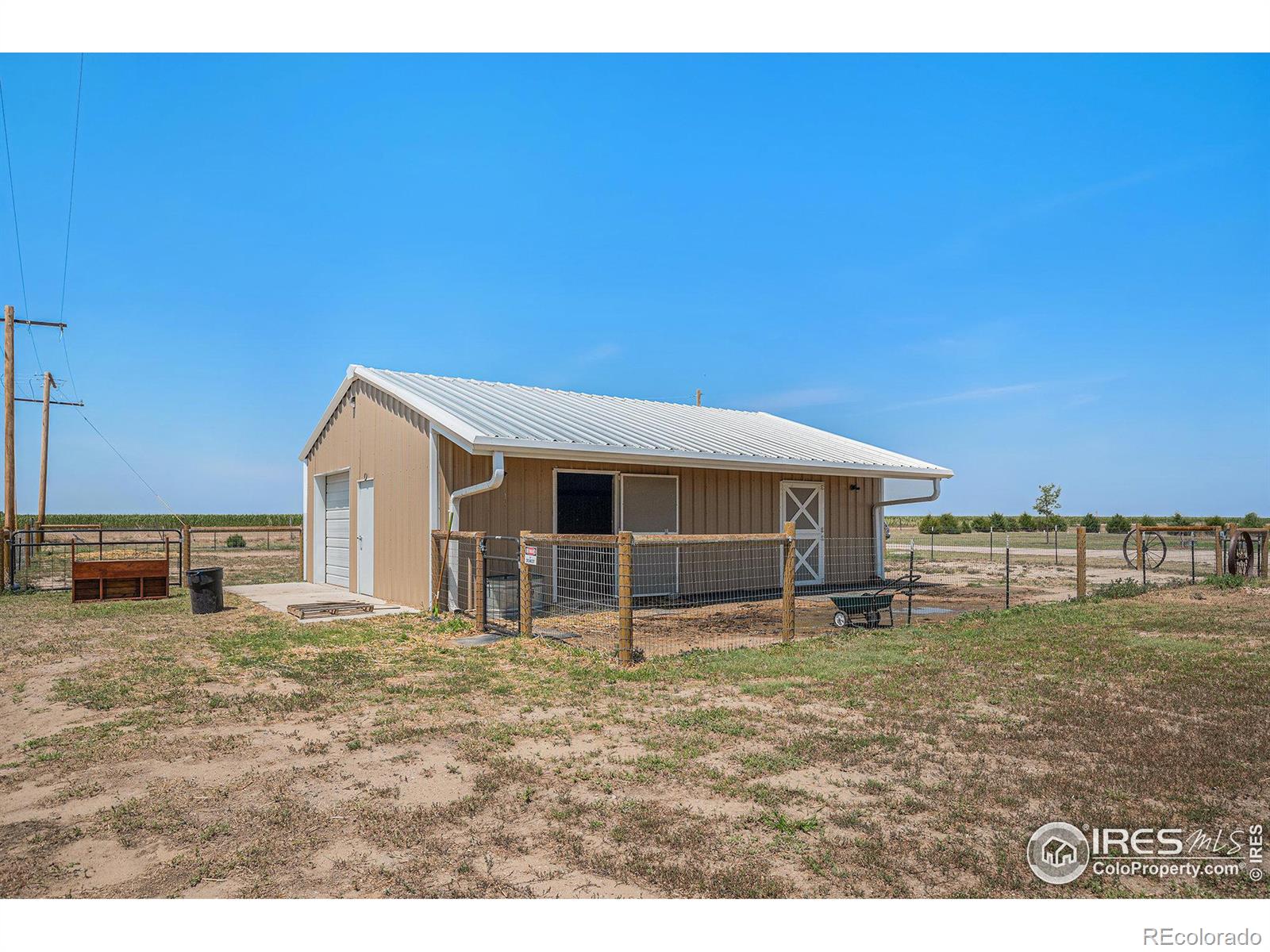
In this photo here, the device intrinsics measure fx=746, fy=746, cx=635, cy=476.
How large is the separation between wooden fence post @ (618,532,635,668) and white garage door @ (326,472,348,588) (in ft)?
29.2

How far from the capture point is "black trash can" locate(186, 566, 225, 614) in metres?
11.3

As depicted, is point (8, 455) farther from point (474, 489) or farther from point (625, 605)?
point (625, 605)

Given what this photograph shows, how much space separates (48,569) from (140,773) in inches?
786

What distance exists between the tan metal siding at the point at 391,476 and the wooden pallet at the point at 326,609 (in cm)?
67

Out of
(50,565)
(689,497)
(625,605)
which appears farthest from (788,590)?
(50,565)

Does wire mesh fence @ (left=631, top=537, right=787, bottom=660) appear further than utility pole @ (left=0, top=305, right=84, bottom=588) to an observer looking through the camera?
No

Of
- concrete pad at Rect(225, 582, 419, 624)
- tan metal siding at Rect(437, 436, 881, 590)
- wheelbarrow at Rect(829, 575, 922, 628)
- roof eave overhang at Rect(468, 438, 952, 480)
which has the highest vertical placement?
roof eave overhang at Rect(468, 438, 952, 480)

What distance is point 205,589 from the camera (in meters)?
11.4

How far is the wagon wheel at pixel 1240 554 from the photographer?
50.3 feet

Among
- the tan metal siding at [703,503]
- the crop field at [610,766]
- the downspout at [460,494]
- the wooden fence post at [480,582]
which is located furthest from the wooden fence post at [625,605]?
the tan metal siding at [703,503]

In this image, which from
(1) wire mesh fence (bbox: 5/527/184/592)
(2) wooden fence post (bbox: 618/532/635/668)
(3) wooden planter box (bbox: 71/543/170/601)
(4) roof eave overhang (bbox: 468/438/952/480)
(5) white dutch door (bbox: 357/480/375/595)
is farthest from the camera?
(1) wire mesh fence (bbox: 5/527/184/592)

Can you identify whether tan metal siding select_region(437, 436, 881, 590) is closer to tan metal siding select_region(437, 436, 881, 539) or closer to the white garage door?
tan metal siding select_region(437, 436, 881, 539)

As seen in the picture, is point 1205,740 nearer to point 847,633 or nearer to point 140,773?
point 847,633

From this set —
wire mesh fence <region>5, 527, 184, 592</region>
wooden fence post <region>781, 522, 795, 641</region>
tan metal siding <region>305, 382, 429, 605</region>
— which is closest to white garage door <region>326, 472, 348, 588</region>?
tan metal siding <region>305, 382, 429, 605</region>
